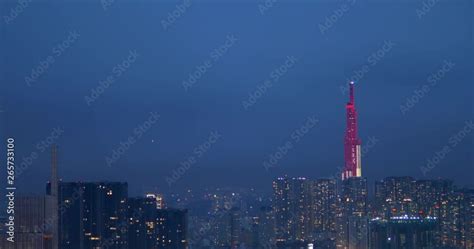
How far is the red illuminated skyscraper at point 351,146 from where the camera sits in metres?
13.8

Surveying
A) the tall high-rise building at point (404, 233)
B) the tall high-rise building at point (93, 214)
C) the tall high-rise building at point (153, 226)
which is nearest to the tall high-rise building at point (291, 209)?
the tall high-rise building at point (404, 233)

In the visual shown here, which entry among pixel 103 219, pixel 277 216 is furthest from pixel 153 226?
pixel 277 216

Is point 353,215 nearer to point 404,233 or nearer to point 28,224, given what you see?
point 404,233

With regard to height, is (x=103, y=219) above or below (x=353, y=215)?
below

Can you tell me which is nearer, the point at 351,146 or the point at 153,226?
the point at 153,226

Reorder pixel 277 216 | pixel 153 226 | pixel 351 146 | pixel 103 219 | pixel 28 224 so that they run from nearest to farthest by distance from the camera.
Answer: pixel 28 224 < pixel 103 219 < pixel 153 226 < pixel 277 216 < pixel 351 146

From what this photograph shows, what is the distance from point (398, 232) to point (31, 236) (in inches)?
222

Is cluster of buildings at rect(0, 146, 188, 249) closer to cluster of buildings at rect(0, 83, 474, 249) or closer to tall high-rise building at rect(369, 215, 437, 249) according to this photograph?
cluster of buildings at rect(0, 83, 474, 249)

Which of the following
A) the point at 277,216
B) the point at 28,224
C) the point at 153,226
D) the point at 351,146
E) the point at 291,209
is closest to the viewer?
the point at 28,224

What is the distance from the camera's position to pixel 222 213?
443 inches

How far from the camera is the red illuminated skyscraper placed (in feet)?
45.3

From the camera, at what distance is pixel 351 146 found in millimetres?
14648

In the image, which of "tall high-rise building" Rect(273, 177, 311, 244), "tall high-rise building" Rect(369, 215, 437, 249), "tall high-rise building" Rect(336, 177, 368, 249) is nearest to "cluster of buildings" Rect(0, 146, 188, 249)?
"tall high-rise building" Rect(273, 177, 311, 244)

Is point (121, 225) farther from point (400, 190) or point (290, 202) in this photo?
point (400, 190)
